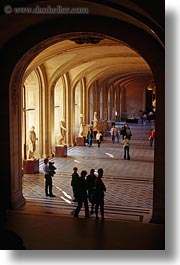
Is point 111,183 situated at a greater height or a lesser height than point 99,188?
lesser

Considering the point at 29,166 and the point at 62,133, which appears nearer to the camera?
the point at 29,166

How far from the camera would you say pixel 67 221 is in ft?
25.8

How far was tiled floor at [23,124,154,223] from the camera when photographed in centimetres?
909

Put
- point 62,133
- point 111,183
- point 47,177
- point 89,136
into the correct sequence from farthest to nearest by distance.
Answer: point 89,136
point 62,133
point 111,183
point 47,177

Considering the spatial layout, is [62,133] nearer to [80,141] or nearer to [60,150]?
[60,150]

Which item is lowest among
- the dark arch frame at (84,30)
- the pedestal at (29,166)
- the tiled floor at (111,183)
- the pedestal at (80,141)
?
the tiled floor at (111,183)

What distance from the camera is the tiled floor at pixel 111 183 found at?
358 inches

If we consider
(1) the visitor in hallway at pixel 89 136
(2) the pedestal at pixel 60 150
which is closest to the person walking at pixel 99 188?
(2) the pedestal at pixel 60 150

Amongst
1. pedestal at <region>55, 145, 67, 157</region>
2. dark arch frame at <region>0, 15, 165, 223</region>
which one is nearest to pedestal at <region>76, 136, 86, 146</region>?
pedestal at <region>55, 145, 67, 157</region>

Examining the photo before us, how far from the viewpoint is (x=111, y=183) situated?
1177 centimetres

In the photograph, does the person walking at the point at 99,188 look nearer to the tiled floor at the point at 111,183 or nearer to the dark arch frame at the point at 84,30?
the tiled floor at the point at 111,183

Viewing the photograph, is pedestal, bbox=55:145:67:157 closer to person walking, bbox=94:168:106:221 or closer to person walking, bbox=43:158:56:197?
person walking, bbox=43:158:56:197

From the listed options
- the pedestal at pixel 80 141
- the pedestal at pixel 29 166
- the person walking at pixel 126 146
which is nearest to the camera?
the pedestal at pixel 29 166

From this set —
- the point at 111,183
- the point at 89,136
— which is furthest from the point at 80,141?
the point at 111,183
